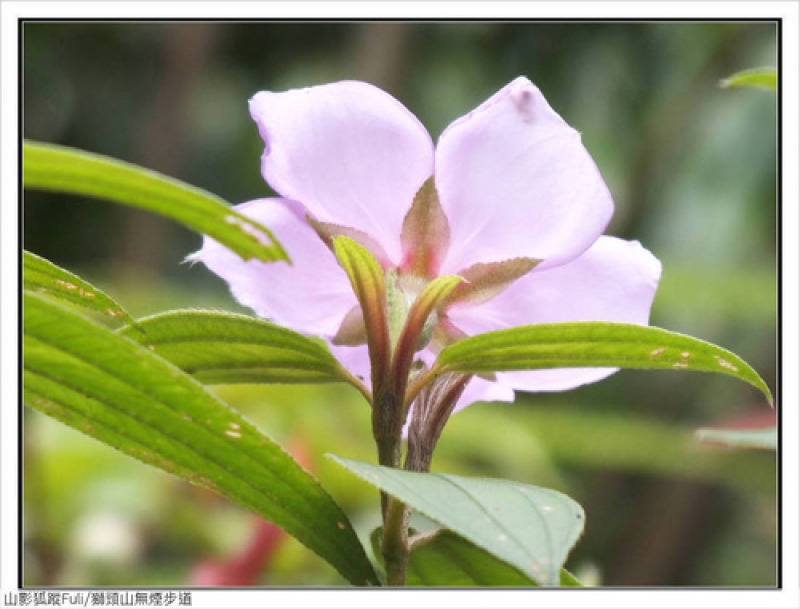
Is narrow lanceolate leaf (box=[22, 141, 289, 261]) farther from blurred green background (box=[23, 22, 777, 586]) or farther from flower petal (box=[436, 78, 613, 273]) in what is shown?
blurred green background (box=[23, 22, 777, 586])

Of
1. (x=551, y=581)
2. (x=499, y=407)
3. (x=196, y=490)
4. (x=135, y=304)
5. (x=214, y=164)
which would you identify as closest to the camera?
(x=551, y=581)

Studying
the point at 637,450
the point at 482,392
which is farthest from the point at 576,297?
the point at 637,450

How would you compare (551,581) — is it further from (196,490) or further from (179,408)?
(196,490)

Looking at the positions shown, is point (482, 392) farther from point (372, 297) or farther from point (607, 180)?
point (607, 180)

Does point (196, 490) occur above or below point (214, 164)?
below

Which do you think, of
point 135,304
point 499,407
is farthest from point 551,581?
point 499,407

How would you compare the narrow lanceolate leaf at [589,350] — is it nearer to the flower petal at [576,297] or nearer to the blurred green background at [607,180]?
the flower petal at [576,297]
